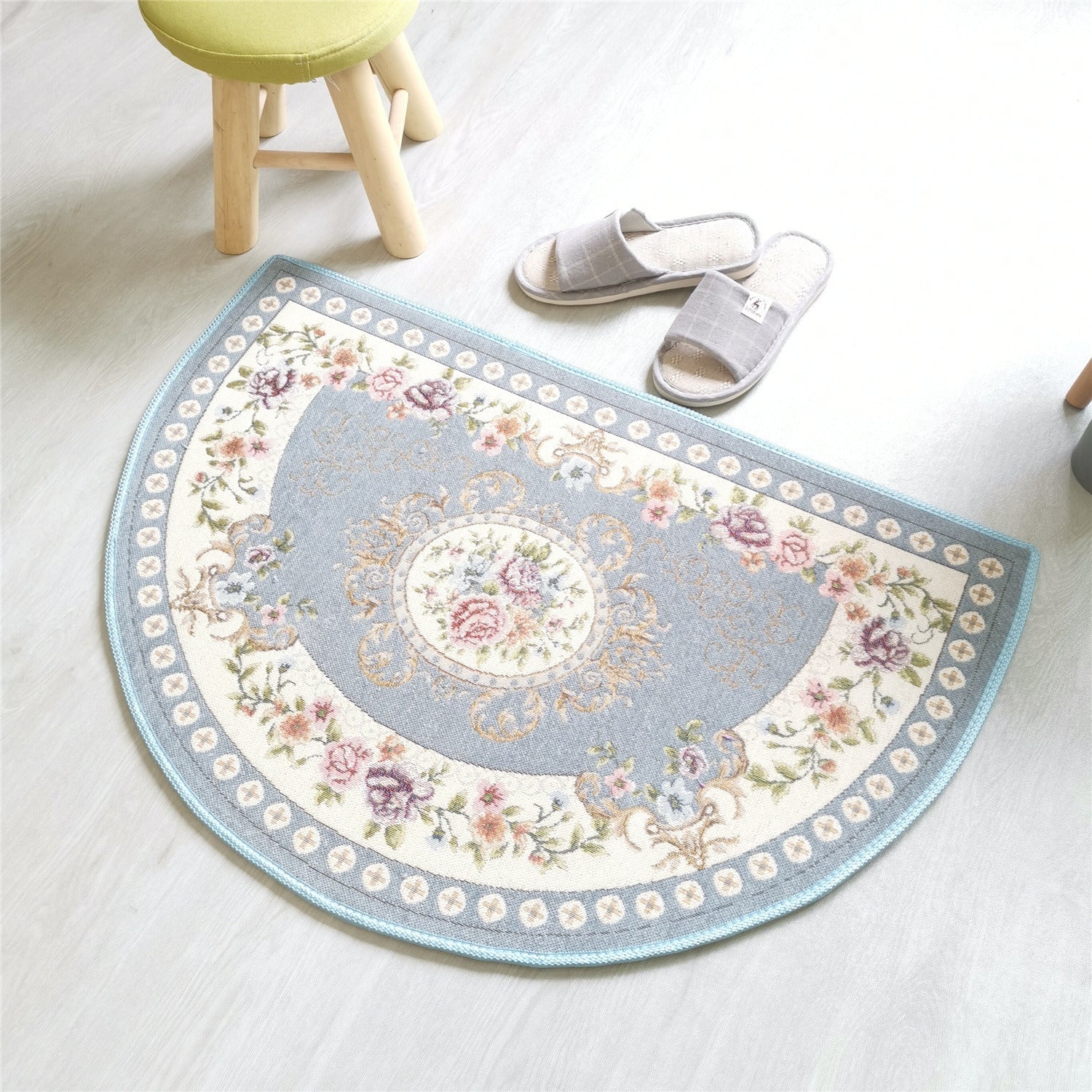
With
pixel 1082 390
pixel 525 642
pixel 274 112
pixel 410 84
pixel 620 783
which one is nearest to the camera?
pixel 620 783

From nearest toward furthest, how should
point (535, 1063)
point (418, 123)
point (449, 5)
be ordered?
point (535, 1063), point (418, 123), point (449, 5)

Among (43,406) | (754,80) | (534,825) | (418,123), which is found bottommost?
(43,406)

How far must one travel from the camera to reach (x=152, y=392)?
170 cm

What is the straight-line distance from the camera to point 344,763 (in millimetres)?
1351

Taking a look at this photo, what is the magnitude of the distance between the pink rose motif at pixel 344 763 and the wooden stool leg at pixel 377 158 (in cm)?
92

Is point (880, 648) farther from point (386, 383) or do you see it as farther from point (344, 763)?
point (386, 383)

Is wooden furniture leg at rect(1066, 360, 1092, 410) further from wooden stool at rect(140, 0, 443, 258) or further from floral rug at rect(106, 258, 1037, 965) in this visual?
wooden stool at rect(140, 0, 443, 258)

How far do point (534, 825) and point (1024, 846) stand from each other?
63 centimetres

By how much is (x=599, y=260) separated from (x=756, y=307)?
0.91 ft

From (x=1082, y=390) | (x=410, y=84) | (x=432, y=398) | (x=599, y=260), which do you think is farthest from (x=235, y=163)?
(x=1082, y=390)

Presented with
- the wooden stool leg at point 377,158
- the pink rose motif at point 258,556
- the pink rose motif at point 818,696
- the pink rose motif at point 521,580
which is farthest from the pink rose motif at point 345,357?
the pink rose motif at point 818,696

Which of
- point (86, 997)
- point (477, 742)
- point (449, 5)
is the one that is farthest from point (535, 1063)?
point (449, 5)

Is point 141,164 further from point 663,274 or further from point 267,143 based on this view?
point 663,274

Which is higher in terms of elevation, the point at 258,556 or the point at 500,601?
the point at 500,601
